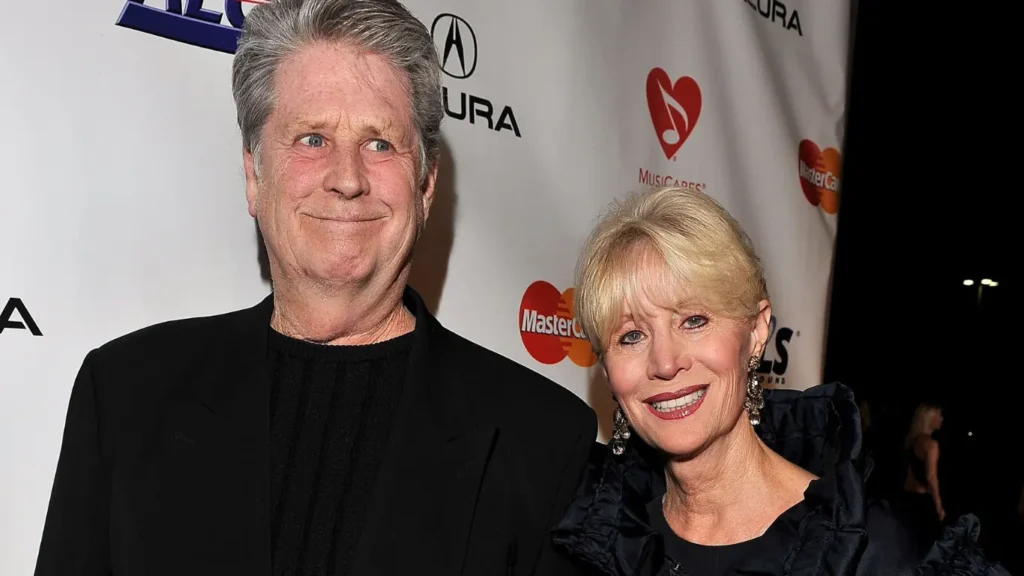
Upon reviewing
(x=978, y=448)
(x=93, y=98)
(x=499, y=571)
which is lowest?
(x=978, y=448)

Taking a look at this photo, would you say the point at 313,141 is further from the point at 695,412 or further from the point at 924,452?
the point at 924,452

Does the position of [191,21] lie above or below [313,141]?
above

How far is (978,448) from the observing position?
9117mm

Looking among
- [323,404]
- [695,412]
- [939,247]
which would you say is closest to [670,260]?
[695,412]

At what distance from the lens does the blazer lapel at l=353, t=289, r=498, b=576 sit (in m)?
1.64

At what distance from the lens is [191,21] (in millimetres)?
2135

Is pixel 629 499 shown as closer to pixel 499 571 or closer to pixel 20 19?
pixel 499 571

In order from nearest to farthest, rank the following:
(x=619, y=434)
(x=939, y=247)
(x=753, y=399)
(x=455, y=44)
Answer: (x=753, y=399)
(x=619, y=434)
(x=455, y=44)
(x=939, y=247)

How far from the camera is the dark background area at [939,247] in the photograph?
6180mm

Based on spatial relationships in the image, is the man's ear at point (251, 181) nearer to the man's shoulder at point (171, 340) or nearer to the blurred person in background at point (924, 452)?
the man's shoulder at point (171, 340)

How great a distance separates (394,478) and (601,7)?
6.04 ft

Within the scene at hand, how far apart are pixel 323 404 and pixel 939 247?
9.11 metres

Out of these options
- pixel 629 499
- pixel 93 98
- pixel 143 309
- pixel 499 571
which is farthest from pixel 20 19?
pixel 629 499

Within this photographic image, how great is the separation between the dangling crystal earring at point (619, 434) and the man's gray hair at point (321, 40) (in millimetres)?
623
